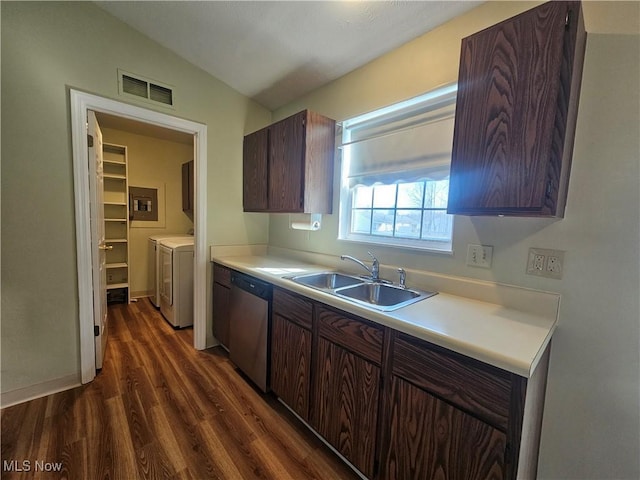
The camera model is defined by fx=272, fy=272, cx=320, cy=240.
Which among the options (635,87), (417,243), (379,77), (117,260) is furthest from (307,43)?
(117,260)

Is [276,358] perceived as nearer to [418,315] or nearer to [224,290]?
[224,290]

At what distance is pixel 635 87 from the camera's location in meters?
1.01

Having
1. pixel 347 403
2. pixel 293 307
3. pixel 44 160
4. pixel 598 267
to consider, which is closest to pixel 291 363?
pixel 293 307

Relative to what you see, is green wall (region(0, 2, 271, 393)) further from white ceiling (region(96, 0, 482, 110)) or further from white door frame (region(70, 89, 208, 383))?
white ceiling (region(96, 0, 482, 110))

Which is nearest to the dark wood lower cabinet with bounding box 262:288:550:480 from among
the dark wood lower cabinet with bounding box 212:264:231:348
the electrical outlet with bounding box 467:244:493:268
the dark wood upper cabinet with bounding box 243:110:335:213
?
the electrical outlet with bounding box 467:244:493:268

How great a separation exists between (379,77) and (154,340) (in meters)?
3.07

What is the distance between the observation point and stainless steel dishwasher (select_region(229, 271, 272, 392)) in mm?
1856

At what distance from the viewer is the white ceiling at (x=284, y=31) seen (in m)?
1.53

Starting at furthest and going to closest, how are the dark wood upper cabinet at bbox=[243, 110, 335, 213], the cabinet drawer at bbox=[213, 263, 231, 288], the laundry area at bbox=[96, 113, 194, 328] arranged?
1. the laundry area at bbox=[96, 113, 194, 328]
2. the cabinet drawer at bbox=[213, 263, 231, 288]
3. the dark wood upper cabinet at bbox=[243, 110, 335, 213]

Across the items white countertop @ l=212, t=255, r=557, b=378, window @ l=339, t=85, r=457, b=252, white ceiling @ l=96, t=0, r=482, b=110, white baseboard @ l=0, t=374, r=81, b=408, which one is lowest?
white baseboard @ l=0, t=374, r=81, b=408

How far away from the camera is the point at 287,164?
2123mm

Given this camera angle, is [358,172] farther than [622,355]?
Yes

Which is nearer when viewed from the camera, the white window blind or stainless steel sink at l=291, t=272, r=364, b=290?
the white window blind

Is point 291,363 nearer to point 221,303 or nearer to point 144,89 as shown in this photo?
point 221,303
